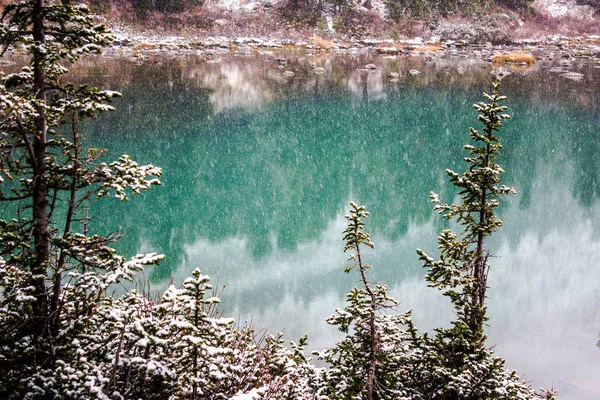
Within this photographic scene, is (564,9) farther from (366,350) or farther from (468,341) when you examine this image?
(366,350)

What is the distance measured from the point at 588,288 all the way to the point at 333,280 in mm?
8791

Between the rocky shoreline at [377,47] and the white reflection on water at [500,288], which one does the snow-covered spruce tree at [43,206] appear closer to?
the white reflection on water at [500,288]

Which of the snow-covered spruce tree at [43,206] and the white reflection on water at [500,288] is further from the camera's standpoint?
the white reflection on water at [500,288]

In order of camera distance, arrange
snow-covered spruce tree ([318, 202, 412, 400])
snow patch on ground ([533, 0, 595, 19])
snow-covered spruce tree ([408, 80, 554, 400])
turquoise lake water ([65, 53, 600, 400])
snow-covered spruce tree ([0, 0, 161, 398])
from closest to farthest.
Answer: snow-covered spruce tree ([0, 0, 161, 398]), snow-covered spruce tree ([408, 80, 554, 400]), snow-covered spruce tree ([318, 202, 412, 400]), turquoise lake water ([65, 53, 600, 400]), snow patch on ground ([533, 0, 595, 19])

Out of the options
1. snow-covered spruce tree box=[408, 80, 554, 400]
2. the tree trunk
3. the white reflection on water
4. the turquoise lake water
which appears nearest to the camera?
the tree trunk

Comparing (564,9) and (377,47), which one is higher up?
(564,9)

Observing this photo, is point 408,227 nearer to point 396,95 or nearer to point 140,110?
point 140,110

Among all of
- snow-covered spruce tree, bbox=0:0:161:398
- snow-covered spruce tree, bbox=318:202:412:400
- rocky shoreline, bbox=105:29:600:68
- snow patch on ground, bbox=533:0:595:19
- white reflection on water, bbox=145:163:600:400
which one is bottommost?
white reflection on water, bbox=145:163:600:400

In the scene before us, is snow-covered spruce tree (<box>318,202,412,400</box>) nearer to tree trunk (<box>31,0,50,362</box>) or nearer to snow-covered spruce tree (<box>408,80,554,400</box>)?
snow-covered spruce tree (<box>408,80,554,400</box>)

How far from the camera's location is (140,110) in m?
36.7

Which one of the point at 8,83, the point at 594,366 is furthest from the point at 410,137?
the point at 8,83

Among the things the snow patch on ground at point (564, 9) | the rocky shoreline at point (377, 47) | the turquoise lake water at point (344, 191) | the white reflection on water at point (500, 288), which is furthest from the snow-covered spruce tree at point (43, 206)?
the snow patch on ground at point (564, 9)

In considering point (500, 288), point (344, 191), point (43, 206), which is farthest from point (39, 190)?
point (344, 191)

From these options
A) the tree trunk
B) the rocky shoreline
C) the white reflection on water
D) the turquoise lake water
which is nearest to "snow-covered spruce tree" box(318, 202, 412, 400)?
the tree trunk
